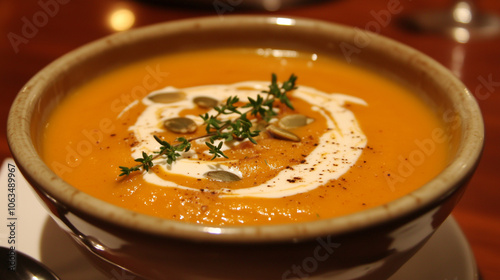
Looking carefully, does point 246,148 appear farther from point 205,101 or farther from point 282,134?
point 205,101

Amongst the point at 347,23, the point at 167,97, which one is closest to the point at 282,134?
the point at 167,97

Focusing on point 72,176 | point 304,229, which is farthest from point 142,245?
point 72,176

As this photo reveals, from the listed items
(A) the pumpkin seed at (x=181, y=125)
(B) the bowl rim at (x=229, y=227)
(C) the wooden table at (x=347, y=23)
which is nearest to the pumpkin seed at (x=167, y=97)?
(A) the pumpkin seed at (x=181, y=125)

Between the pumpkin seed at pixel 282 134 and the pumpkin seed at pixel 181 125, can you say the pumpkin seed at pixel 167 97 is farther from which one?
the pumpkin seed at pixel 282 134

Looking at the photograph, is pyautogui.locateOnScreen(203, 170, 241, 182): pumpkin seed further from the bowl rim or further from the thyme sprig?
the bowl rim

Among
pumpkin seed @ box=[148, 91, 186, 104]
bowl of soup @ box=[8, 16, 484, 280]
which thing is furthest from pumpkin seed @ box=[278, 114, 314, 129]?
pumpkin seed @ box=[148, 91, 186, 104]
